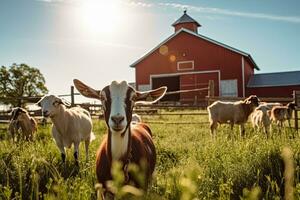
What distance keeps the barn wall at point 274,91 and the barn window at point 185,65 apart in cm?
643

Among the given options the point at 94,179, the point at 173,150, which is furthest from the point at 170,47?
the point at 94,179

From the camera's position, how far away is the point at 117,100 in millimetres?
4016

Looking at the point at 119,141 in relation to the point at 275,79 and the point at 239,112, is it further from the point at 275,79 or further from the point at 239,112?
the point at 275,79

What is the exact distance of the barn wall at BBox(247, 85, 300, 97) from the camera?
1449 inches

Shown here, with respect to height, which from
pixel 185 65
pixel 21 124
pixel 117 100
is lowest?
pixel 21 124

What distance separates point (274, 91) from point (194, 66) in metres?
8.89

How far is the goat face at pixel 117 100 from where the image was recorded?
12.2 ft

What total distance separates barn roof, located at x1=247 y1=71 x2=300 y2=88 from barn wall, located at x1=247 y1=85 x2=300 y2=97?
0.42 metres

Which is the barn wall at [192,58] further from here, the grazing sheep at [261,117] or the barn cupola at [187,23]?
the grazing sheep at [261,117]

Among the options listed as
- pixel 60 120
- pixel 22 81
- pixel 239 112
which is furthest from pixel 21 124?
pixel 22 81

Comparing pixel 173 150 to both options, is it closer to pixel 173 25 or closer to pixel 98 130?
pixel 98 130

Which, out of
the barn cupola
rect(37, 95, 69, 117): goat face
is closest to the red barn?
the barn cupola

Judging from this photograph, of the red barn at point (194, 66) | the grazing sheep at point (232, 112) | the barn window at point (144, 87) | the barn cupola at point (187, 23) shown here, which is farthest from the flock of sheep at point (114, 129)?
the barn cupola at point (187, 23)

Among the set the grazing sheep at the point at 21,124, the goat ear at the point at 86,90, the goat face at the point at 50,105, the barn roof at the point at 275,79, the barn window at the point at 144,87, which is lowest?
the grazing sheep at the point at 21,124
